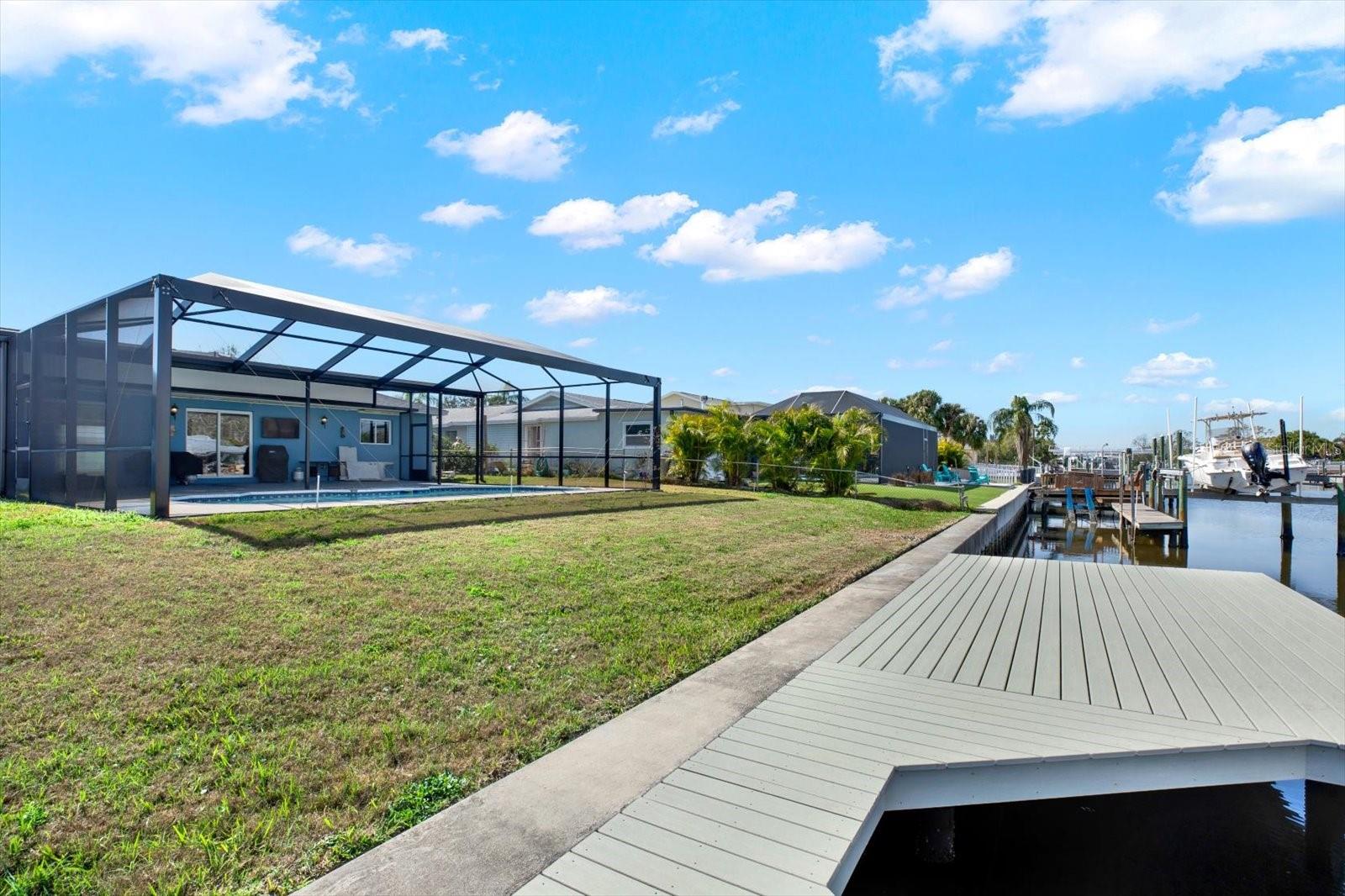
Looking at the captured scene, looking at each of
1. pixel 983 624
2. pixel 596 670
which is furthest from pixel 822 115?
pixel 596 670

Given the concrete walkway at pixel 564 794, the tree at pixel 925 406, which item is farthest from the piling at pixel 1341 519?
the tree at pixel 925 406

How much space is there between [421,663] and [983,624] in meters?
4.21

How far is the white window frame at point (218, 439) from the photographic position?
15453 millimetres

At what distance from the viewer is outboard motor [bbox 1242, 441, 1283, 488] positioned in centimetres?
2012

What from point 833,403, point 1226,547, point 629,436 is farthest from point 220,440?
point 1226,547

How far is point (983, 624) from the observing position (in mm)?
5375

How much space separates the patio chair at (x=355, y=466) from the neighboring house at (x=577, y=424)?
159 inches

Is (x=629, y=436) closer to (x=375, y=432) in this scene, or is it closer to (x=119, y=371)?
(x=375, y=432)

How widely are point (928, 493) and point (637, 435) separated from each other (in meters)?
10.2

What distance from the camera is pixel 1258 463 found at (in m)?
20.2

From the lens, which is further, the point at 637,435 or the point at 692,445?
the point at 637,435

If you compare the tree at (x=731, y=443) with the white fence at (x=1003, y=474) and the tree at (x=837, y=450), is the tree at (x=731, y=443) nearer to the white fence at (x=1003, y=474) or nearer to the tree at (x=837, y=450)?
the tree at (x=837, y=450)

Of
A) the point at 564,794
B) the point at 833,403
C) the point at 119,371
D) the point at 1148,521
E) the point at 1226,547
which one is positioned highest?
the point at 833,403

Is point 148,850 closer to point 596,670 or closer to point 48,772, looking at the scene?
point 48,772
